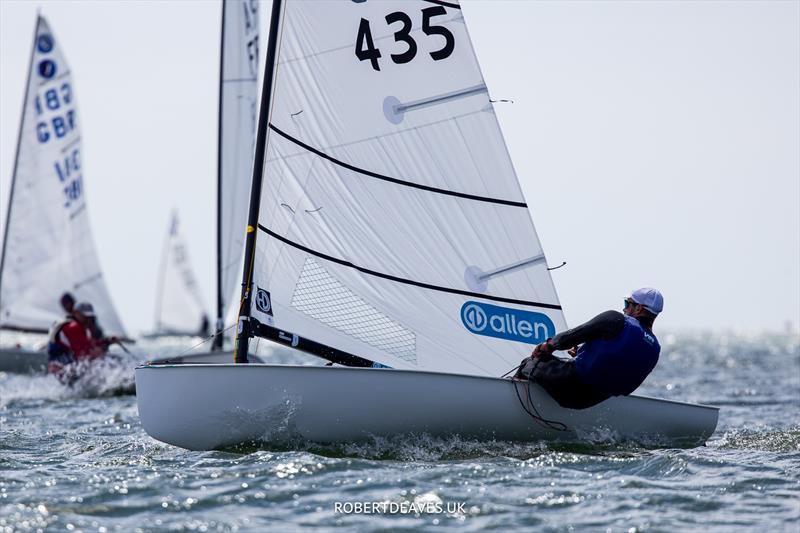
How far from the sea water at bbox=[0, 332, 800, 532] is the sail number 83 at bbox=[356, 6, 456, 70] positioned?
98.9 inches

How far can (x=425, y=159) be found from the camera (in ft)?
23.8

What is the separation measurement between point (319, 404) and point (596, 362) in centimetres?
161

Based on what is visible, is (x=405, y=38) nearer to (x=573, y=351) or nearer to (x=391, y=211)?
(x=391, y=211)

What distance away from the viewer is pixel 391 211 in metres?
7.21

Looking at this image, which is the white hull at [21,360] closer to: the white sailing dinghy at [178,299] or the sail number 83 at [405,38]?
the sail number 83 at [405,38]

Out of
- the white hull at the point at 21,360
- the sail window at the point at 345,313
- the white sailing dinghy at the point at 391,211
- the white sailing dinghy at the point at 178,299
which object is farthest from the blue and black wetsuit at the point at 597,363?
the white sailing dinghy at the point at 178,299

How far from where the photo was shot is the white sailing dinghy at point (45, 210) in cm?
1742

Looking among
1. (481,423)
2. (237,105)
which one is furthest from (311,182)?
(237,105)

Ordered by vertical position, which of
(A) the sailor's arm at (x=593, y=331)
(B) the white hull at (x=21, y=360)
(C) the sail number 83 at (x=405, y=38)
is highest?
(C) the sail number 83 at (x=405, y=38)

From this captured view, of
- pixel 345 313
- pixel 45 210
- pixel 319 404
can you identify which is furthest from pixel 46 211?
pixel 319 404

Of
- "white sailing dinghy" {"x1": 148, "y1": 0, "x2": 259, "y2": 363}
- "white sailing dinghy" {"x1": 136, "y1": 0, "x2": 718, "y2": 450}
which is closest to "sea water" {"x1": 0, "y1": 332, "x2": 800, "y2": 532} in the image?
"white sailing dinghy" {"x1": 136, "y1": 0, "x2": 718, "y2": 450}

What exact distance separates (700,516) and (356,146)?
3.36 metres

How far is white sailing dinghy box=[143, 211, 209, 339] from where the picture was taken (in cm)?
3975

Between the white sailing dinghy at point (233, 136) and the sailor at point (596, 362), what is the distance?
7.58m
